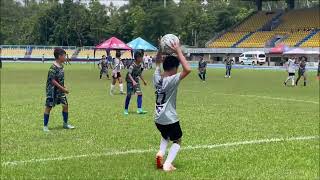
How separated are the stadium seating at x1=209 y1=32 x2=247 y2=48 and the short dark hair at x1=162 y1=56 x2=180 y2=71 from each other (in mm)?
68413

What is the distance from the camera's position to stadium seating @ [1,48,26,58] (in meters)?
85.5

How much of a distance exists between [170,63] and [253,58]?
61341 millimetres

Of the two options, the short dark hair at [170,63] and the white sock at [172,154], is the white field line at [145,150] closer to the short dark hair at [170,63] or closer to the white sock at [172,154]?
the white sock at [172,154]

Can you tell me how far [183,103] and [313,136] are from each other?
8200 millimetres

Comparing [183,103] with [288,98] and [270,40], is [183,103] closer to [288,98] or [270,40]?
[288,98]

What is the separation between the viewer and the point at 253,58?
67.9 m

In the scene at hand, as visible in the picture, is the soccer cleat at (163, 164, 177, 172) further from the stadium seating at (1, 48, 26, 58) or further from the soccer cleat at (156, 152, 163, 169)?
the stadium seating at (1, 48, 26, 58)

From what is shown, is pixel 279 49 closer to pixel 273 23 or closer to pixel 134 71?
pixel 273 23

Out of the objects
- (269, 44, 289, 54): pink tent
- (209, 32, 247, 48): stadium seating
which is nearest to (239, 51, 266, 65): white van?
(269, 44, 289, 54): pink tent

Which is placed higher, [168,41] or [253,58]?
[168,41]

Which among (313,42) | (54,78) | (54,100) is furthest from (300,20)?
(54,78)

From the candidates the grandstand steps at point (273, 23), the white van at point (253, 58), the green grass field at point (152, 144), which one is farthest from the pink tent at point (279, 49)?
the green grass field at point (152, 144)

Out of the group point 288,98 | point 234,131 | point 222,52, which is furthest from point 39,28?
point 234,131

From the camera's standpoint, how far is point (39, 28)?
334ft
